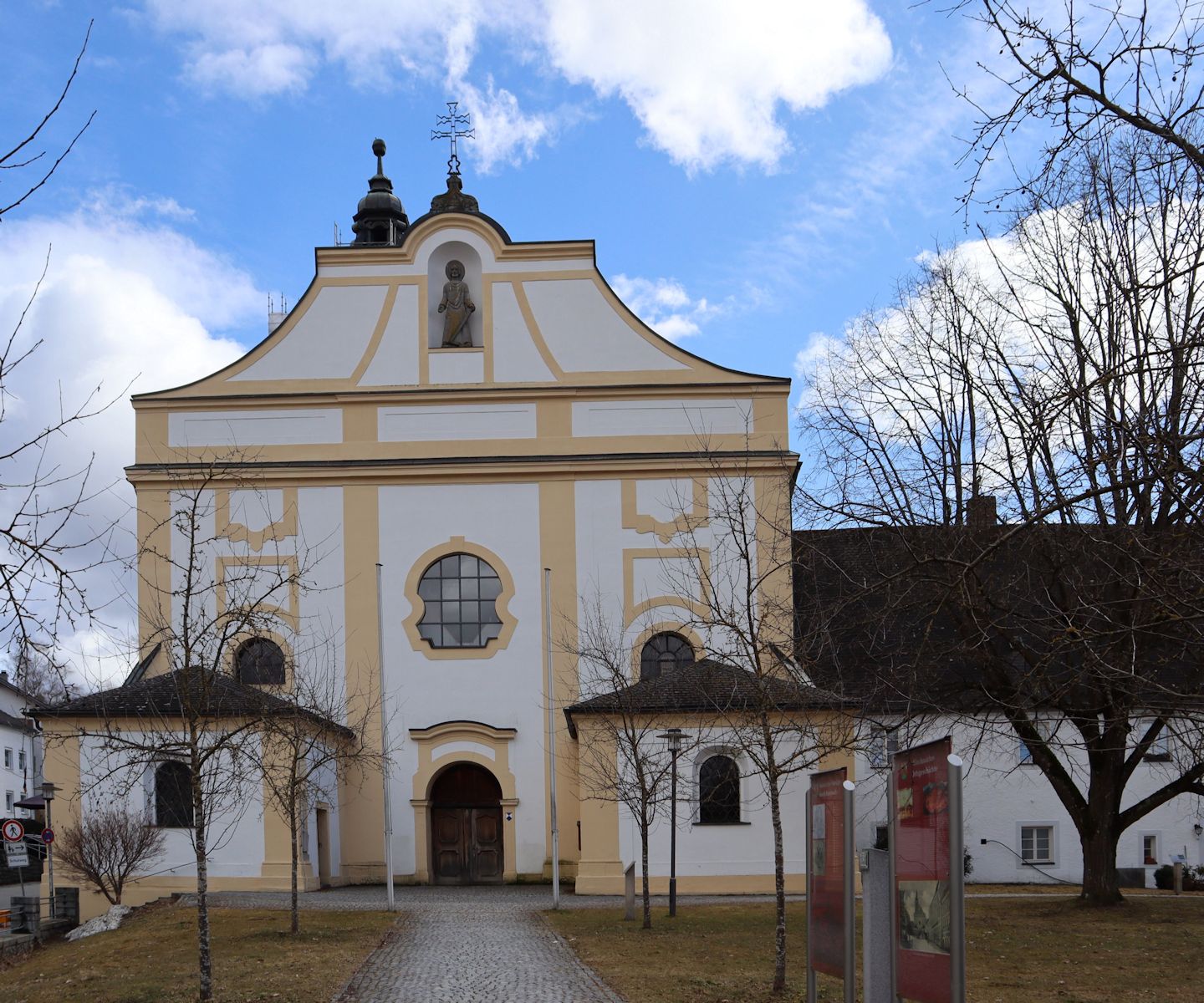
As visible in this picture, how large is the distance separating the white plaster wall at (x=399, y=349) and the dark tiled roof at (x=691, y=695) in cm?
957

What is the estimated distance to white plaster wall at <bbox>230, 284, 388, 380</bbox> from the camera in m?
34.2

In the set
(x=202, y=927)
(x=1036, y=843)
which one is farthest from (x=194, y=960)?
(x=1036, y=843)

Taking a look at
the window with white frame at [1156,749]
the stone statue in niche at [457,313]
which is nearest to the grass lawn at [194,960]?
the stone statue in niche at [457,313]

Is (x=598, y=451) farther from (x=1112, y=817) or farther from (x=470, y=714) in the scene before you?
(x=1112, y=817)

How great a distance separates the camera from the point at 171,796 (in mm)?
29078

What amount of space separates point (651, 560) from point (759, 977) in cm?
1792

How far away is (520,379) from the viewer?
34062 mm

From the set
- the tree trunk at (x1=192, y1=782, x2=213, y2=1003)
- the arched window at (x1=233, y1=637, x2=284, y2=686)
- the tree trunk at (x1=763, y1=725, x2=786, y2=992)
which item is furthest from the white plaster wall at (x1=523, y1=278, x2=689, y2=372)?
the tree trunk at (x1=192, y1=782, x2=213, y2=1003)

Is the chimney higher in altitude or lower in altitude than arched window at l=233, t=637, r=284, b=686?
higher

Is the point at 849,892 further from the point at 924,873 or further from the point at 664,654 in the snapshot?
the point at 664,654

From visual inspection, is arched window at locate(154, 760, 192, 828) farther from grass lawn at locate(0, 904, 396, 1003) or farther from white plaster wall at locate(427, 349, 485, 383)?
white plaster wall at locate(427, 349, 485, 383)

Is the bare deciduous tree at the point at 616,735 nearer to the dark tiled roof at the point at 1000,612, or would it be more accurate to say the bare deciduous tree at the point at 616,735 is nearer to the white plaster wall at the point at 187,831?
the dark tiled roof at the point at 1000,612

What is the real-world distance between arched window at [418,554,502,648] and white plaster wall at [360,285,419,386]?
15.0 feet

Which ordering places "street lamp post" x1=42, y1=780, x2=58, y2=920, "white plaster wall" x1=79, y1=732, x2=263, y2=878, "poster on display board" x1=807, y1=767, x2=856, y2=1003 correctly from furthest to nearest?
"white plaster wall" x1=79, y1=732, x2=263, y2=878
"street lamp post" x1=42, y1=780, x2=58, y2=920
"poster on display board" x1=807, y1=767, x2=856, y2=1003
